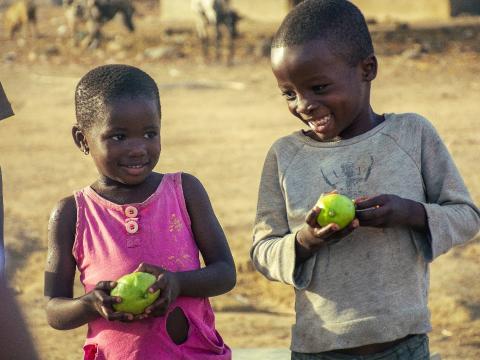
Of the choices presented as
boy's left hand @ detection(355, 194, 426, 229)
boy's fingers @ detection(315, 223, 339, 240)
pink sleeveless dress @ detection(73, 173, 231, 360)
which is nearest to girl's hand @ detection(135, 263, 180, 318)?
pink sleeveless dress @ detection(73, 173, 231, 360)

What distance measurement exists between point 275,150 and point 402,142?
0.39m

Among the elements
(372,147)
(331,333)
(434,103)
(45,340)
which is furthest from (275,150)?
(434,103)

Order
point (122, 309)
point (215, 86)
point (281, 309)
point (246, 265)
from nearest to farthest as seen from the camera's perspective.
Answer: point (122, 309) < point (281, 309) < point (246, 265) < point (215, 86)

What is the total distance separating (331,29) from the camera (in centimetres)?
318

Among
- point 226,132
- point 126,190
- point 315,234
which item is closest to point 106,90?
point 126,190

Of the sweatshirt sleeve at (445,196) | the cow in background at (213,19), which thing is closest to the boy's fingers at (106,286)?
the sweatshirt sleeve at (445,196)

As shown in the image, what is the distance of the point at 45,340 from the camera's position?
223 inches

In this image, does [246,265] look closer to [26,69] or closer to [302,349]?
[302,349]

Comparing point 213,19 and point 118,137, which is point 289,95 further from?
point 213,19

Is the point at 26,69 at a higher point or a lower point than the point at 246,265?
lower

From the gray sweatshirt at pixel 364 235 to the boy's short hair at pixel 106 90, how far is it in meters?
0.45

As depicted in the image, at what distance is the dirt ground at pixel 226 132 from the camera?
6043mm

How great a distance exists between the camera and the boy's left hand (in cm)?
296

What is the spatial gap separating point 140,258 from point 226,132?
923cm
